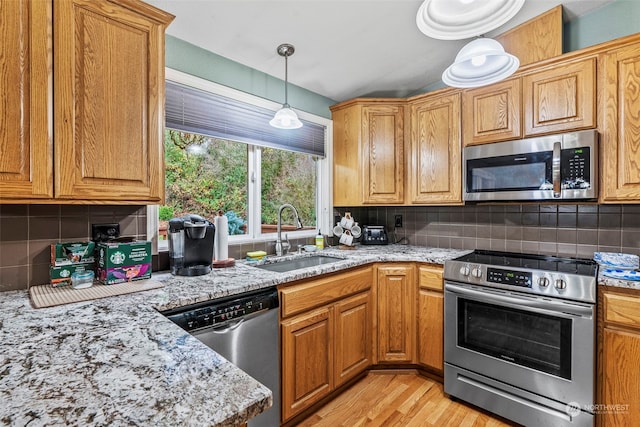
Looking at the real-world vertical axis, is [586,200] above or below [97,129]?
below

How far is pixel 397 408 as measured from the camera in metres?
1.92

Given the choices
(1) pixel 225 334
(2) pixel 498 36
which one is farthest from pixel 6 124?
(2) pixel 498 36

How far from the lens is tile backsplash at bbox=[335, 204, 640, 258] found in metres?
1.99

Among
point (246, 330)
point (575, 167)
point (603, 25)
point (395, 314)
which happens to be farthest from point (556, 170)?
point (246, 330)

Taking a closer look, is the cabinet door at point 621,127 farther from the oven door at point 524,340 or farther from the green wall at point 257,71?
the oven door at point 524,340

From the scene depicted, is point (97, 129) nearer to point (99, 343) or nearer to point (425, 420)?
point (99, 343)

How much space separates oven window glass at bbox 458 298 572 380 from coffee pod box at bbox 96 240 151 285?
1.90 meters

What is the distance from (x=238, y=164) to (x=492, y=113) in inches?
74.4

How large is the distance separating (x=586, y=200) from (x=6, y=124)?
2.89 metres

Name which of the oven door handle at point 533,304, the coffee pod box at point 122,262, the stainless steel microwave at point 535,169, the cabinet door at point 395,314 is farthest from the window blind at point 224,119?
the oven door handle at point 533,304

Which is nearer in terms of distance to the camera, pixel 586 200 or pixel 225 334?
pixel 225 334

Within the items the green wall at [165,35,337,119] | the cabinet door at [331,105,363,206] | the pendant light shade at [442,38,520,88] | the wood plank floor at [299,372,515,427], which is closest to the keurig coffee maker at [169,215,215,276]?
the green wall at [165,35,337,119]

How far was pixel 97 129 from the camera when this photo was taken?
1320 millimetres

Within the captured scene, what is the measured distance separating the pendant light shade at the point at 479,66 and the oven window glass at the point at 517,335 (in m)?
1.31
